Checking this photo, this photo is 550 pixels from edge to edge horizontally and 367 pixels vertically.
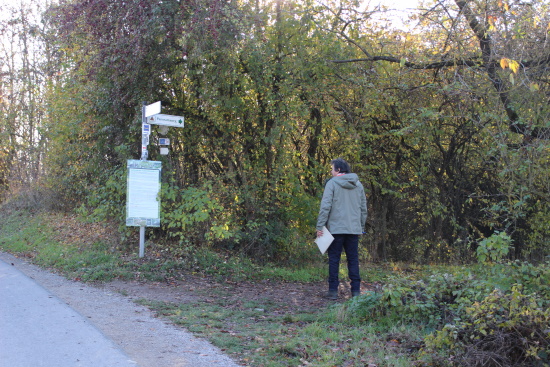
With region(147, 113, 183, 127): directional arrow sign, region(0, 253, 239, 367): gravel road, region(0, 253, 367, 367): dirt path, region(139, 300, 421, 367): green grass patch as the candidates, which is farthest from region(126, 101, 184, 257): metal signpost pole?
region(139, 300, 421, 367): green grass patch

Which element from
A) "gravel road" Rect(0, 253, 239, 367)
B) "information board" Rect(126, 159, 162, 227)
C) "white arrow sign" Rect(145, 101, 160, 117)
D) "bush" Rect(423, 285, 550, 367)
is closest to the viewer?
"bush" Rect(423, 285, 550, 367)

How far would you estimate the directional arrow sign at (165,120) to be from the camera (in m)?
9.16

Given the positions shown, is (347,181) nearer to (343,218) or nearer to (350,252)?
(343,218)

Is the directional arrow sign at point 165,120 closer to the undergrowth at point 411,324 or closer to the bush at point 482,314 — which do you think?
the undergrowth at point 411,324

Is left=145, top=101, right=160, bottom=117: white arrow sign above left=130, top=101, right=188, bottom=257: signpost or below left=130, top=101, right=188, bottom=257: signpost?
above

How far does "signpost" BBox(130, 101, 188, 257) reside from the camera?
355 inches

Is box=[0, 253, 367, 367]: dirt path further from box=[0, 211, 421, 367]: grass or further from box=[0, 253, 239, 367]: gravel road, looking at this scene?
box=[0, 211, 421, 367]: grass

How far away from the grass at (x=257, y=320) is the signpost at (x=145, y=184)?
83 cm

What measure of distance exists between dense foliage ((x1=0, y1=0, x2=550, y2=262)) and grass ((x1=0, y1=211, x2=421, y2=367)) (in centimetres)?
78

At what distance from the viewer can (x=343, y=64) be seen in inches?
414

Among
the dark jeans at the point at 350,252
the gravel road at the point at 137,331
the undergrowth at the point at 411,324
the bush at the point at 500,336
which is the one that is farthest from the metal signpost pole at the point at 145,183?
the bush at the point at 500,336

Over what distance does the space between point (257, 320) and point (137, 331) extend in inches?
61.8

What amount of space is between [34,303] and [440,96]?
8.88 metres

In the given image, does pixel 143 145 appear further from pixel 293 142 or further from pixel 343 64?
pixel 343 64
